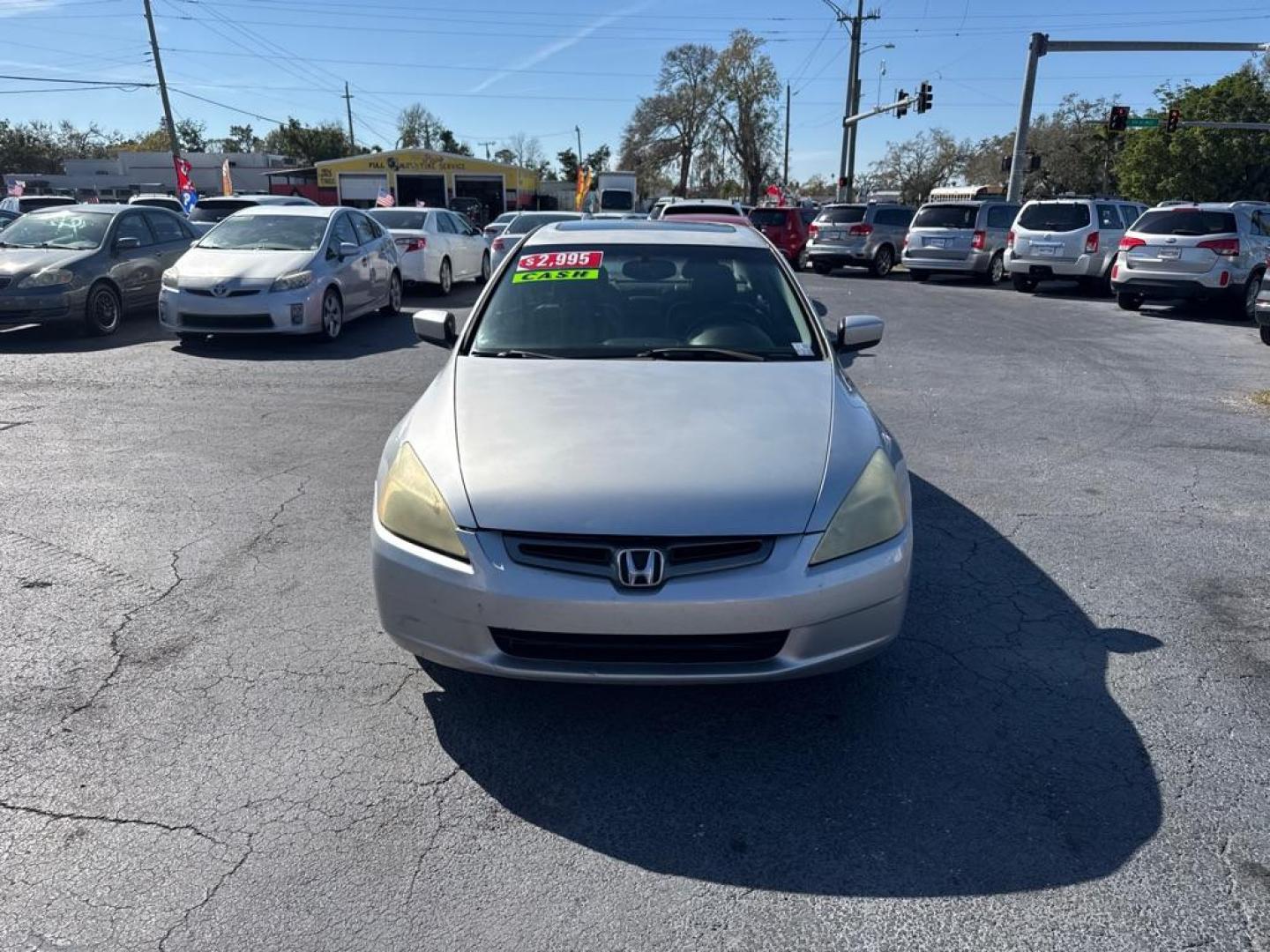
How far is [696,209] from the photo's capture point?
1648 cm

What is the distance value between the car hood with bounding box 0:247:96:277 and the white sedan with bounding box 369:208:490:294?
4.21 meters

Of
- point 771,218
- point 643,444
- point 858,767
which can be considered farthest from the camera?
point 771,218

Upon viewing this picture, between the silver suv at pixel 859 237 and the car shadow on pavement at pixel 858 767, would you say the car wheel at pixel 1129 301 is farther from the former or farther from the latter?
the car shadow on pavement at pixel 858 767

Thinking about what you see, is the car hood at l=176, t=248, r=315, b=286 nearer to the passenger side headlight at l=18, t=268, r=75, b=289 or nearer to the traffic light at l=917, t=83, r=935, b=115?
the passenger side headlight at l=18, t=268, r=75, b=289

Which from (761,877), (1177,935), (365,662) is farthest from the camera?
(365,662)

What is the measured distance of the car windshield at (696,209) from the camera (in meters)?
16.1

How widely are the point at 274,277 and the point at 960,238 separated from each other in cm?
1550

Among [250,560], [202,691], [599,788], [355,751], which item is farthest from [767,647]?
[250,560]

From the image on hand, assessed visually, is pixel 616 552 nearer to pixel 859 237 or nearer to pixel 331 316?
pixel 331 316

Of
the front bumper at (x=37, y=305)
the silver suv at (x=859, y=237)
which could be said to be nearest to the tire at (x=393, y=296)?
the front bumper at (x=37, y=305)

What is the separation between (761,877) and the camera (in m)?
2.40

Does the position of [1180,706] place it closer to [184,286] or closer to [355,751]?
[355,751]

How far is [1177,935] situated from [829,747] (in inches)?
41.9

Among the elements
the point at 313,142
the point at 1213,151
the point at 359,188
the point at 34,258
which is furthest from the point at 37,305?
the point at 313,142
